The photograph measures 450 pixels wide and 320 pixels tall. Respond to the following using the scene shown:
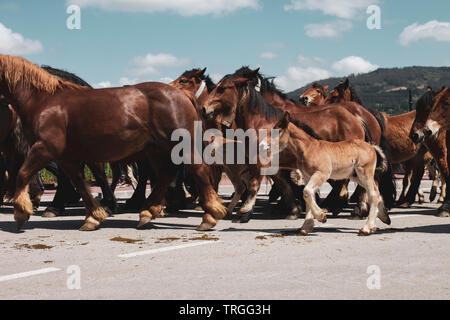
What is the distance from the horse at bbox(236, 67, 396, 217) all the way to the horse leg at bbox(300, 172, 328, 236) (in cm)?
199

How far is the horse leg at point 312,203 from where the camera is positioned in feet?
21.3

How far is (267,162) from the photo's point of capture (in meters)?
7.95

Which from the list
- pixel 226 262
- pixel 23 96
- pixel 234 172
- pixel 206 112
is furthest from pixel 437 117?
pixel 23 96

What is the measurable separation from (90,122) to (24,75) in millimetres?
1204

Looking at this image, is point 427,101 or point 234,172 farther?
point 234,172

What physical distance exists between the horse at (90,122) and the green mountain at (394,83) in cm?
10836

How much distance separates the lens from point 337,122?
8.73m

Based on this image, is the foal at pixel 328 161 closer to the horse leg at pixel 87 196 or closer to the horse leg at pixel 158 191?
the horse leg at pixel 158 191

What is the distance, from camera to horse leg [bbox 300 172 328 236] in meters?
6.50

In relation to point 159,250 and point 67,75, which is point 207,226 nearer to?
point 159,250

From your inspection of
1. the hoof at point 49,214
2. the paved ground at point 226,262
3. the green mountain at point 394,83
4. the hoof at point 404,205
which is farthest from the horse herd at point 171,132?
the green mountain at point 394,83

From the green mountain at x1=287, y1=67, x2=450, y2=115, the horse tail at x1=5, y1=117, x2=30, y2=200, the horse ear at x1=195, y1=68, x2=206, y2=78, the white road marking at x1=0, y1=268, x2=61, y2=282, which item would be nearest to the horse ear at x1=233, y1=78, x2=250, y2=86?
the horse ear at x1=195, y1=68, x2=206, y2=78
